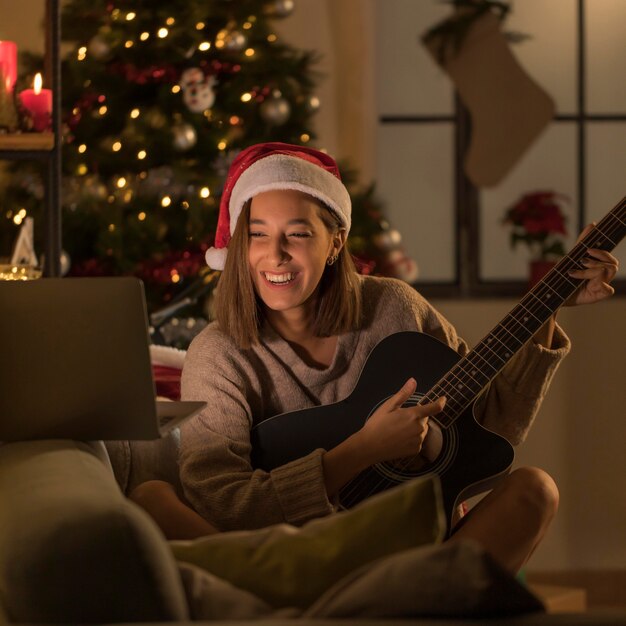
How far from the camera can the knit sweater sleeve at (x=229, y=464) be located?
5.71ft

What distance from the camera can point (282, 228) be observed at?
79.6 inches

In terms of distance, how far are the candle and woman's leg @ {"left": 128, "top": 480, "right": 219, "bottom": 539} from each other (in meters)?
1.45

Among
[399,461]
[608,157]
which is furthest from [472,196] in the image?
[399,461]

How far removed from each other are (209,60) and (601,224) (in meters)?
2.16

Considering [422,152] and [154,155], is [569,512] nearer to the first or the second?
[422,152]

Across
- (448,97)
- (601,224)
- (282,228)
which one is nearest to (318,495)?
(282,228)

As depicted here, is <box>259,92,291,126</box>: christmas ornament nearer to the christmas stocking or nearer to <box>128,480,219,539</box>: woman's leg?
the christmas stocking

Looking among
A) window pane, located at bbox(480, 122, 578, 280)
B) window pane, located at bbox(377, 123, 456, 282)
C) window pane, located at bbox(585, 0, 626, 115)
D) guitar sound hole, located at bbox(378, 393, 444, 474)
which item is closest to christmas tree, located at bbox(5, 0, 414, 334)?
window pane, located at bbox(377, 123, 456, 282)

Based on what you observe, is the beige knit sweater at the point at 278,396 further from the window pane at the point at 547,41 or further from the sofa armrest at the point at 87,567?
the window pane at the point at 547,41

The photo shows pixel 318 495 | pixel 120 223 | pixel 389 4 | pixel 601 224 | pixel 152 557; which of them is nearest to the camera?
pixel 152 557

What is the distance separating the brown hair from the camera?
2.01 m

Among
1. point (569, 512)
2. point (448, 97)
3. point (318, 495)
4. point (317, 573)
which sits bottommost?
point (569, 512)

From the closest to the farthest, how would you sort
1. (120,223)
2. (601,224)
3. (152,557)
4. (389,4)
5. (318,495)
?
(152,557) < (318,495) < (601,224) < (120,223) < (389,4)

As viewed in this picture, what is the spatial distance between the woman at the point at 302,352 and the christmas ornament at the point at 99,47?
5.76 feet
